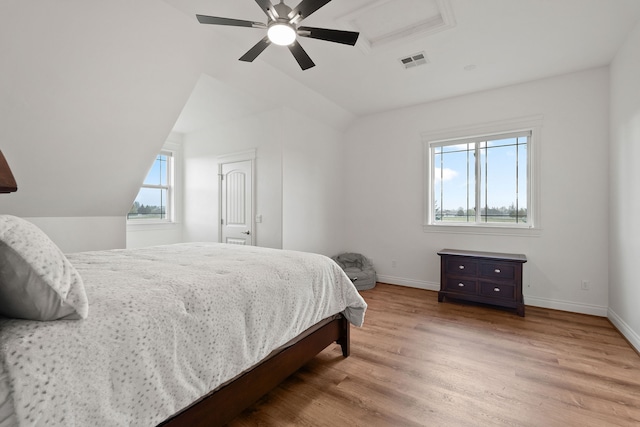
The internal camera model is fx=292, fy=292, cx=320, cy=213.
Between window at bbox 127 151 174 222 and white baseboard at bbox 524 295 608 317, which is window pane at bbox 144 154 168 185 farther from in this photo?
white baseboard at bbox 524 295 608 317

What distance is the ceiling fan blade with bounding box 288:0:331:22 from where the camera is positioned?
1.78 metres

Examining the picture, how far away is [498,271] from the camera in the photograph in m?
3.53

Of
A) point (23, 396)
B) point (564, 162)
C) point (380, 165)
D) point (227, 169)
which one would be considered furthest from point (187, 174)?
point (564, 162)

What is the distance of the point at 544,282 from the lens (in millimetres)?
3643

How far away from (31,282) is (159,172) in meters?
5.00

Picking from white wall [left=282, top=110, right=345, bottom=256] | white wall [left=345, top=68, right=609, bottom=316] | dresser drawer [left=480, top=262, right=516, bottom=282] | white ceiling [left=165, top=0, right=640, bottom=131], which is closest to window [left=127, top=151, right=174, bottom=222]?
white ceiling [left=165, top=0, right=640, bottom=131]

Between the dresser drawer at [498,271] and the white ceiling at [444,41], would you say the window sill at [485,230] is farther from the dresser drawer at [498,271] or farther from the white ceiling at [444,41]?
the white ceiling at [444,41]

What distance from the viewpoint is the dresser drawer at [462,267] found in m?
3.68

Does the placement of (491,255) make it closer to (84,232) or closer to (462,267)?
(462,267)

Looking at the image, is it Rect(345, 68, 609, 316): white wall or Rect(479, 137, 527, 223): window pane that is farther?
Rect(479, 137, 527, 223): window pane

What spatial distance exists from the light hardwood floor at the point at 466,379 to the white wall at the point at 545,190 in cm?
58

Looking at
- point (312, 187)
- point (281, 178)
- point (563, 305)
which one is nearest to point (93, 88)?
point (281, 178)

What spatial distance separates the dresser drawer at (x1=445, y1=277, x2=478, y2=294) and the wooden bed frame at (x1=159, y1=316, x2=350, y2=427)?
219cm

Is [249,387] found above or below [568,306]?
above
